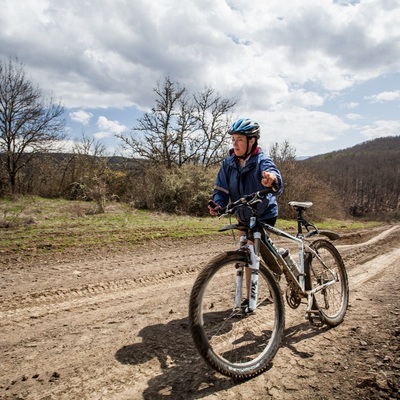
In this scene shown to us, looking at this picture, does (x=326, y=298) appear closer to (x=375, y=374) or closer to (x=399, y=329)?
(x=399, y=329)

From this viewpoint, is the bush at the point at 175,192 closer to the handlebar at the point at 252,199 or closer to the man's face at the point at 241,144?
the man's face at the point at 241,144

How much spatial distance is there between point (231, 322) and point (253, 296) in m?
0.57

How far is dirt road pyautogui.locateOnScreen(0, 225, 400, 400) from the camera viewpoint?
2.40 meters

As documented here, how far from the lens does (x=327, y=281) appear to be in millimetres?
3873

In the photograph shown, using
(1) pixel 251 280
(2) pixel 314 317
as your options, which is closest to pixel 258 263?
(1) pixel 251 280

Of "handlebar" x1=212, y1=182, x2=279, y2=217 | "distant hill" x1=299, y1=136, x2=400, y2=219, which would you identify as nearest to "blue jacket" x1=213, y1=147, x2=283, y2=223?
"handlebar" x1=212, y1=182, x2=279, y2=217

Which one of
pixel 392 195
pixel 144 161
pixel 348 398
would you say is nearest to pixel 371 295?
pixel 348 398

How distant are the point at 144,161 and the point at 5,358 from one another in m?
25.5

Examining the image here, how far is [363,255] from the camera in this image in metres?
8.22

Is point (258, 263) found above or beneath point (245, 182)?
beneath

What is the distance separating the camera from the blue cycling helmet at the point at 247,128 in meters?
3.43

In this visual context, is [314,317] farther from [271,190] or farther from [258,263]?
[271,190]

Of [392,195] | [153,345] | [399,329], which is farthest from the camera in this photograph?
[392,195]

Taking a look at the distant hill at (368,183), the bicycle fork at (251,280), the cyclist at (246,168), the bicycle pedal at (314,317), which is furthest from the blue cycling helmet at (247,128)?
the distant hill at (368,183)
